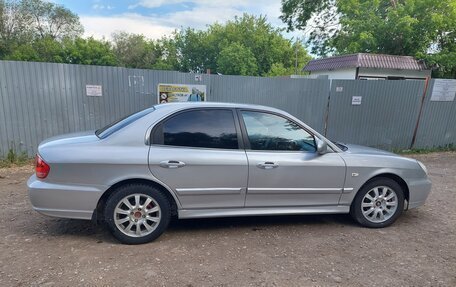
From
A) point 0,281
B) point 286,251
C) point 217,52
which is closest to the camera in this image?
point 0,281

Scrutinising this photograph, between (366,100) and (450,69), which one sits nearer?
(366,100)

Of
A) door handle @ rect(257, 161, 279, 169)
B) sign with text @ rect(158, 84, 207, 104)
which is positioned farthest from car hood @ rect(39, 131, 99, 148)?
sign with text @ rect(158, 84, 207, 104)

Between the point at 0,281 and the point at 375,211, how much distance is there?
4.10m

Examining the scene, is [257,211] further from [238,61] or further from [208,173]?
[238,61]

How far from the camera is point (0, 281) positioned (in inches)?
108

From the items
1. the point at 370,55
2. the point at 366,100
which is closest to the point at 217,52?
the point at 370,55

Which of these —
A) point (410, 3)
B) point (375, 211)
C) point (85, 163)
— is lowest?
point (375, 211)

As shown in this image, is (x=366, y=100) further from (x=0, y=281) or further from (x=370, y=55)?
(x=0, y=281)

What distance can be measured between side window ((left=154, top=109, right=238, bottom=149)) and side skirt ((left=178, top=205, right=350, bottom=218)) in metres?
0.74

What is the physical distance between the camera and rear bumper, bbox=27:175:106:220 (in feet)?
10.7

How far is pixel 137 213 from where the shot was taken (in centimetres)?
341

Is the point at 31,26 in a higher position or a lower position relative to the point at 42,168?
higher

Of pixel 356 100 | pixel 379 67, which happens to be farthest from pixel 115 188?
pixel 379 67

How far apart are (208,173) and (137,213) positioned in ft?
2.85
